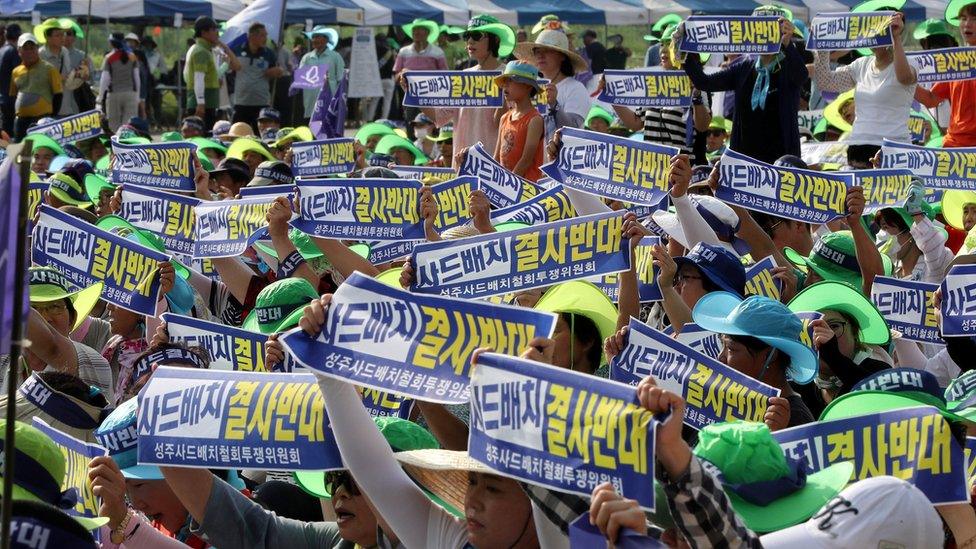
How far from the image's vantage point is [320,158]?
1132cm

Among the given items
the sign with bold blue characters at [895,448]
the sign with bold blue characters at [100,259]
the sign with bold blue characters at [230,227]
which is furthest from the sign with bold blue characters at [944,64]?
the sign with bold blue characters at [895,448]

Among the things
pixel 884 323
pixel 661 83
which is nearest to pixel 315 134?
pixel 661 83

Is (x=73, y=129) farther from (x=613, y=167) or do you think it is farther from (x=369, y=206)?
(x=613, y=167)

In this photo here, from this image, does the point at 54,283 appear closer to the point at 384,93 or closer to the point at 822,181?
the point at 822,181

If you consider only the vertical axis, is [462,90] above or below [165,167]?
above

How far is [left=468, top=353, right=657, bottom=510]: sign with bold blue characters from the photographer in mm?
2984

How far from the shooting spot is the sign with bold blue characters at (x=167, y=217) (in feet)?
26.5

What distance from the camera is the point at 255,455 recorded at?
4102 mm

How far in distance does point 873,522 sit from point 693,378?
170 cm

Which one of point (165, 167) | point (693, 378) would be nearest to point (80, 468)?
point (693, 378)

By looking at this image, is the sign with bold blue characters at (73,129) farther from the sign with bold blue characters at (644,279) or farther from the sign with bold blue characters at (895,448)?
the sign with bold blue characters at (895,448)

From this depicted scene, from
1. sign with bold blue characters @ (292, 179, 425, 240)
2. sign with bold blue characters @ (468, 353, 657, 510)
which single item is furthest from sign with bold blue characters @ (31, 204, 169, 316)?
sign with bold blue characters @ (468, 353, 657, 510)

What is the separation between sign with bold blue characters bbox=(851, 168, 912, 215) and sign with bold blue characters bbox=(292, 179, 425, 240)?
2431mm

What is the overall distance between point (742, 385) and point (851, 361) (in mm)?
1048
